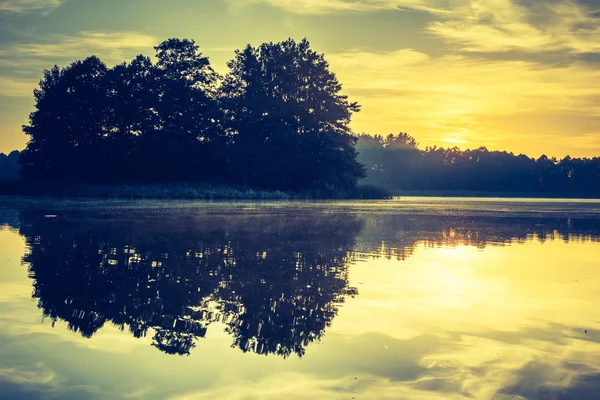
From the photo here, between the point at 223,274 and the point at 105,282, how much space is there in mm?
2675

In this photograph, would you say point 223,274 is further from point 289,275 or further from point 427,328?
point 427,328

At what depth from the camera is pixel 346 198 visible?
3538 inches

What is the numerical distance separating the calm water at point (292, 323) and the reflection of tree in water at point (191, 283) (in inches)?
2.1

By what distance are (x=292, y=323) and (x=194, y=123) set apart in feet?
261

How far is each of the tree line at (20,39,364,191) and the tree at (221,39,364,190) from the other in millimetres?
154

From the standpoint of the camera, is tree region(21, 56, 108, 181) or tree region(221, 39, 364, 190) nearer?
tree region(21, 56, 108, 181)

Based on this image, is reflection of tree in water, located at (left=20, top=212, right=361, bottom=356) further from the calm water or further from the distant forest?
the distant forest

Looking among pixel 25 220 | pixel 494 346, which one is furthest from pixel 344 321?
pixel 25 220

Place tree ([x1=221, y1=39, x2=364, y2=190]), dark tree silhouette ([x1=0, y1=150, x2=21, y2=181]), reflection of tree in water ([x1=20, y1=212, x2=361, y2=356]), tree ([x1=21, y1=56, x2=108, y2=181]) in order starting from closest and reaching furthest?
1. reflection of tree in water ([x1=20, y1=212, x2=361, y2=356])
2. tree ([x1=21, y1=56, x2=108, y2=181])
3. tree ([x1=221, y1=39, x2=364, y2=190])
4. dark tree silhouette ([x1=0, y1=150, x2=21, y2=181])

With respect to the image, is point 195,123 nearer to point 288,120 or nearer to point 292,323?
point 288,120

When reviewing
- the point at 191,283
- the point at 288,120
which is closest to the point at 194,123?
the point at 288,120

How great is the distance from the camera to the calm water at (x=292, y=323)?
6.88 meters

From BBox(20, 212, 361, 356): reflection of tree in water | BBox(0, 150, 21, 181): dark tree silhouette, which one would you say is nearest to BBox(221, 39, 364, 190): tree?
BBox(20, 212, 361, 356): reflection of tree in water

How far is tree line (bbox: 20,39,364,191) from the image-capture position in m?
Answer: 82.4
